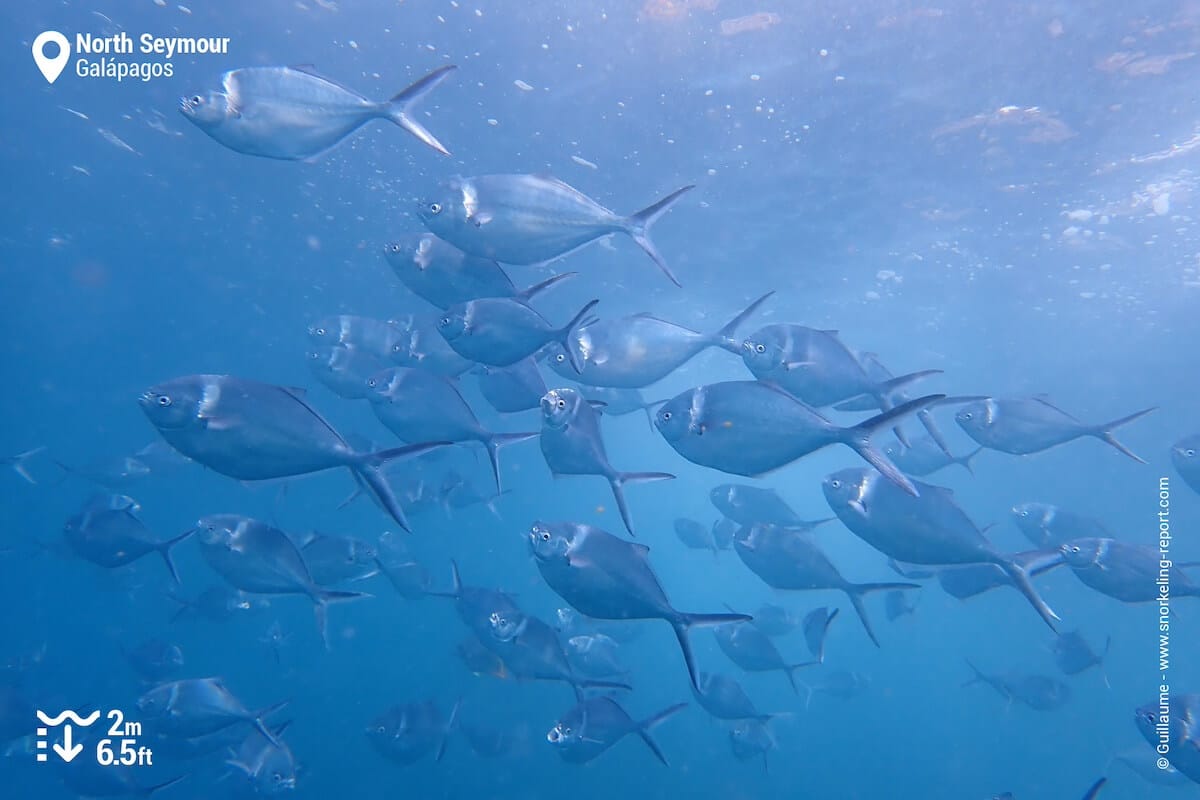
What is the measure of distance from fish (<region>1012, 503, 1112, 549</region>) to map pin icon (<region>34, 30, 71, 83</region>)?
18.8 metres

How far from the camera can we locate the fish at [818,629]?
6986mm

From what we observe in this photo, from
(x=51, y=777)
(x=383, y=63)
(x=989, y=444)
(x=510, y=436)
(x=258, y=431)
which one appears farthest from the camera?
(x=51, y=777)

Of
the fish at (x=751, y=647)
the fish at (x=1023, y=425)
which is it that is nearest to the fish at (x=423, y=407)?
the fish at (x=1023, y=425)

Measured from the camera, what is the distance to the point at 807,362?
197 inches

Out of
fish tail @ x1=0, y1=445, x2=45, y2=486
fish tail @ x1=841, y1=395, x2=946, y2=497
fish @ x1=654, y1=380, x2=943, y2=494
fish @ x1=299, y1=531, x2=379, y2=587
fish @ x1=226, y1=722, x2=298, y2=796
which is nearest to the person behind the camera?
fish tail @ x1=841, y1=395, x2=946, y2=497

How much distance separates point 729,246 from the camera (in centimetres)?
1997

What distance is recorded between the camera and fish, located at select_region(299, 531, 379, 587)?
8164 mm

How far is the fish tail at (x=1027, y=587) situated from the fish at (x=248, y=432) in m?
4.01

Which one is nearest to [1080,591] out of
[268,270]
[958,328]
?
[958,328]

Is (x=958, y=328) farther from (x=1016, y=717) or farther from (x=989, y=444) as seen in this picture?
(x=1016, y=717)

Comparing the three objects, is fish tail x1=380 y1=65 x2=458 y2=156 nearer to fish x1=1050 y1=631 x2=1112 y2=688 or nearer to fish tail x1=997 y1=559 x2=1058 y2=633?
fish tail x1=997 y1=559 x2=1058 y2=633

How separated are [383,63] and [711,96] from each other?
6.63 metres

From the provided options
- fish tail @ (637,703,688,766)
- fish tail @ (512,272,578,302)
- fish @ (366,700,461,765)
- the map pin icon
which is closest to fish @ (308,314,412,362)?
fish tail @ (512,272,578,302)

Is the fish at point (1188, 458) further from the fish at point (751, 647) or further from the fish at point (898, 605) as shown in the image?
the fish at point (751, 647)
